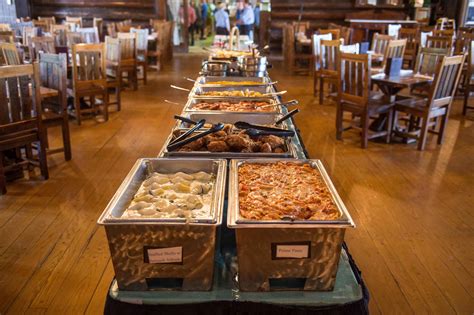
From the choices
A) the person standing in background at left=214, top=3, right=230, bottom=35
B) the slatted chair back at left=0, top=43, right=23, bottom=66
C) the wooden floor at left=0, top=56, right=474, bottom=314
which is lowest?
the wooden floor at left=0, top=56, right=474, bottom=314

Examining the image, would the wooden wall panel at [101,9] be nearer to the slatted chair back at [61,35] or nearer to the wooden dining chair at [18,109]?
the slatted chair back at [61,35]

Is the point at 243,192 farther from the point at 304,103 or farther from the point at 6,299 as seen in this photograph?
the point at 304,103

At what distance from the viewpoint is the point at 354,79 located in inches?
163

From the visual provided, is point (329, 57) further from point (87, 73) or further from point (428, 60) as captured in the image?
point (87, 73)

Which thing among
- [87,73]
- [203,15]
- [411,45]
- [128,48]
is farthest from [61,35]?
[203,15]

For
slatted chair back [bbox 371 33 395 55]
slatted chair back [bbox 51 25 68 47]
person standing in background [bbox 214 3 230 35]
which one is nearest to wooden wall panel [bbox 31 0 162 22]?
person standing in background [bbox 214 3 230 35]

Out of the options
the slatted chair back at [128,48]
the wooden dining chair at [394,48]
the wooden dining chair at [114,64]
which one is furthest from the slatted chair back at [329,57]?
the slatted chair back at [128,48]

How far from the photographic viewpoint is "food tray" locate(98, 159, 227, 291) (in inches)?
41.3

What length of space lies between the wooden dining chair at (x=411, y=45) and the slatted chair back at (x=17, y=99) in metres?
6.32

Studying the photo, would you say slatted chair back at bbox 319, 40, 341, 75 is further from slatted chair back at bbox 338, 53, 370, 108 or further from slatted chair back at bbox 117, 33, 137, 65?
slatted chair back at bbox 117, 33, 137, 65

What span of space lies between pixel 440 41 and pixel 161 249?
6.31 m

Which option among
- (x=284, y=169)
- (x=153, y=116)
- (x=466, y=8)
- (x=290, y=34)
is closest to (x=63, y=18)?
(x=290, y=34)

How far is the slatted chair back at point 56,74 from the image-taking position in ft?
11.7

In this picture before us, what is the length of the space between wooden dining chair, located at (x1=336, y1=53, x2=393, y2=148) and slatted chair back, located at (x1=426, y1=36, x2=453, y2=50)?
2.38m
